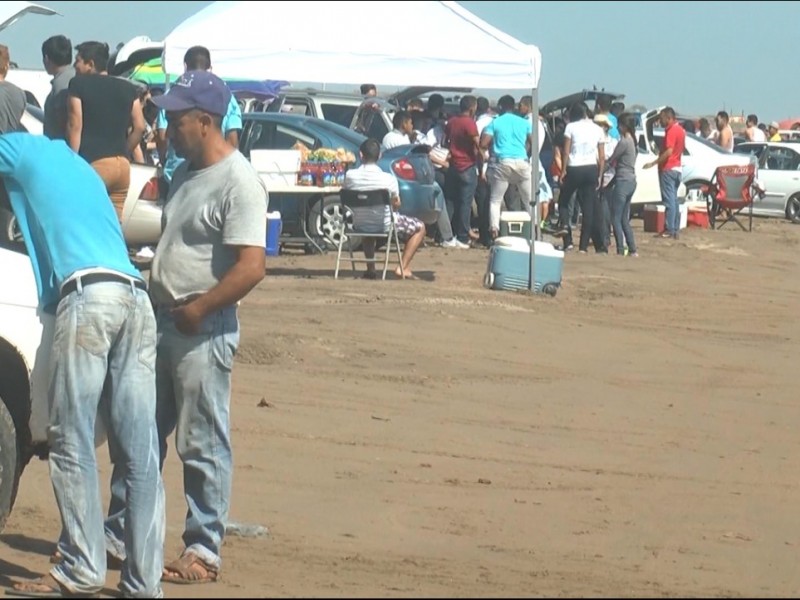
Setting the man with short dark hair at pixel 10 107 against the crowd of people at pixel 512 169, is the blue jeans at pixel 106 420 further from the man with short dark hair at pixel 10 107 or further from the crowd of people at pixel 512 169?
the crowd of people at pixel 512 169

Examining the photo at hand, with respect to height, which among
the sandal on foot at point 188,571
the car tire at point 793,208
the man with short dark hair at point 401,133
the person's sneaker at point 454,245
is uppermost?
the man with short dark hair at point 401,133

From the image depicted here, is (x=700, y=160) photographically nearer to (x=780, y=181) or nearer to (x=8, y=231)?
(x=780, y=181)

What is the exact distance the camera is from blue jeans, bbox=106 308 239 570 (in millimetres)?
5930

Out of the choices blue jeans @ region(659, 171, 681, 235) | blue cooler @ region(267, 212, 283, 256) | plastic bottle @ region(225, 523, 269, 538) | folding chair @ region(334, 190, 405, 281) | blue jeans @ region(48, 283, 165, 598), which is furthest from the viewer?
blue jeans @ region(659, 171, 681, 235)

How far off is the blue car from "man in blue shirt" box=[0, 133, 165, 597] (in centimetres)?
1197

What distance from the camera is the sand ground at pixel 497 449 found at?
668cm

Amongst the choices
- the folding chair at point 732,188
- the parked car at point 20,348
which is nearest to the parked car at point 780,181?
the folding chair at point 732,188

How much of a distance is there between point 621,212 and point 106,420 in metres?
15.0

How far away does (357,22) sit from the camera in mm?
15148

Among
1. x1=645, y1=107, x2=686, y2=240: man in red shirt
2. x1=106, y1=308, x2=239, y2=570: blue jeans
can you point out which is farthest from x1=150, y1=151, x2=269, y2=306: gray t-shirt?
x1=645, y1=107, x2=686, y2=240: man in red shirt

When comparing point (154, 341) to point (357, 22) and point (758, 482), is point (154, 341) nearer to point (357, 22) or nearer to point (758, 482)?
point (758, 482)

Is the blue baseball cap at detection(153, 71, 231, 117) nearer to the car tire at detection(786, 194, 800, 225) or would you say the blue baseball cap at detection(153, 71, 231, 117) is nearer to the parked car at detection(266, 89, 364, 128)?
the parked car at detection(266, 89, 364, 128)

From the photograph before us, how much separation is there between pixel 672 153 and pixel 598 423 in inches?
492

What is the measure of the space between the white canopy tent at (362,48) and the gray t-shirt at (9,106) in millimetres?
3572
